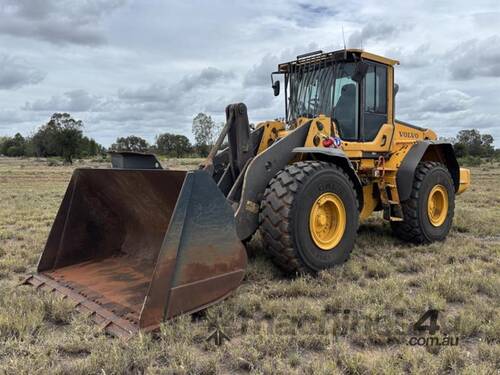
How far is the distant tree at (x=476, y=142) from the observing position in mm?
66312

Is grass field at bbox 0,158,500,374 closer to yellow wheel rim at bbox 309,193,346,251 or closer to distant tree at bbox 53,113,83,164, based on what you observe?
yellow wheel rim at bbox 309,193,346,251

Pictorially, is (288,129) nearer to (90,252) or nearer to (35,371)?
(90,252)

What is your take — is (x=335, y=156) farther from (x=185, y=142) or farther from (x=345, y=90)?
(x=185, y=142)

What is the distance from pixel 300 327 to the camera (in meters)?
3.63

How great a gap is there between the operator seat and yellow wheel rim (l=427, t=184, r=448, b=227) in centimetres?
182

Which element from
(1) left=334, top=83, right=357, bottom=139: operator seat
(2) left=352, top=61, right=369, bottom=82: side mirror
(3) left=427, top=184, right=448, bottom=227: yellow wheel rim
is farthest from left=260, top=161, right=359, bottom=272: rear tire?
(3) left=427, top=184, right=448, bottom=227: yellow wheel rim

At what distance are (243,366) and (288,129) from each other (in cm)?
374

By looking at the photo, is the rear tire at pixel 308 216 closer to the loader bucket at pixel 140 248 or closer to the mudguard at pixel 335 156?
the mudguard at pixel 335 156

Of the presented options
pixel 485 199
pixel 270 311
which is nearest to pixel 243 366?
pixel 270 311

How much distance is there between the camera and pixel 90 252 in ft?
17.3

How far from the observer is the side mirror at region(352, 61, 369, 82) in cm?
568

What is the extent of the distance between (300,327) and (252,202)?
60.1 inches

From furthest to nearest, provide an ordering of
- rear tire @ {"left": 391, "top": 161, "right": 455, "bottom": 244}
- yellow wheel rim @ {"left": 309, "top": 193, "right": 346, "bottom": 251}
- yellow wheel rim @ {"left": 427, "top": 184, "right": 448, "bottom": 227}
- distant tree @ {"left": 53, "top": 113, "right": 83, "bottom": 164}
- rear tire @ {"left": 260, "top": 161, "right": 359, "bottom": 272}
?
distant tree @ {"left": 53, "top": 113, "right": 83, "bottom": 164} < yellow wheel rim @ {"left": 427, "top": 184, "right": 448, "bottom": 227} < rear tire @ {"left": 391, "top": 161, "right": 455, "bottom": 244} < yellow wheel rim @ {"left": 309, "top": 193, "right": 346, "bottom": 251} < rear tire @ {"left": 260, "top": 161, "right": 359, "bottom": 272}

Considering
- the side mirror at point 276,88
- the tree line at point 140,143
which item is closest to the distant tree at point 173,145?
the tree line at point 140,143
